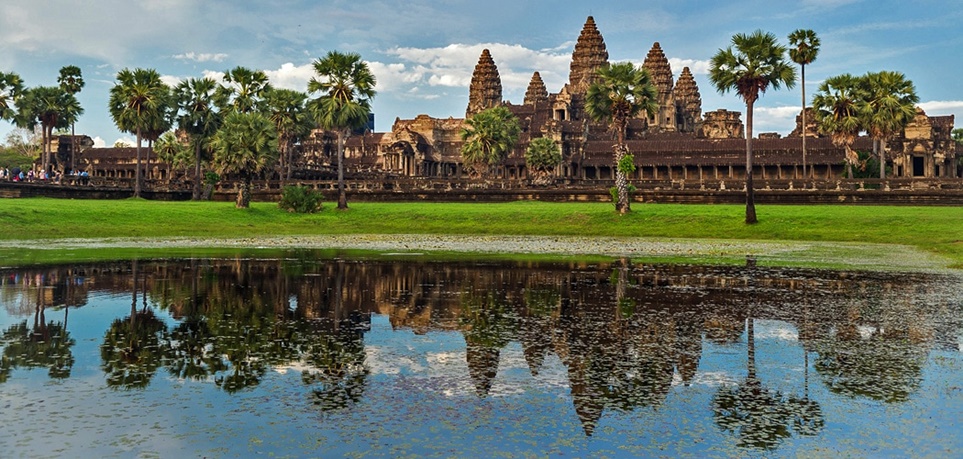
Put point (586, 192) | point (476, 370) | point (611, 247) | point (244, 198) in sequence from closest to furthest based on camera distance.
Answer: point (476, 370) < point (611, 247) < point (244, 198) < point (586, 192)

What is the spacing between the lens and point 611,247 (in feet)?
117

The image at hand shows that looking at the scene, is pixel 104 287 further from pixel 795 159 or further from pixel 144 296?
pixel 795 159

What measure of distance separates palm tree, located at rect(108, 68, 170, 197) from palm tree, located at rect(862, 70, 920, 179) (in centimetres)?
5859

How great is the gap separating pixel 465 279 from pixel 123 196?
186 feet

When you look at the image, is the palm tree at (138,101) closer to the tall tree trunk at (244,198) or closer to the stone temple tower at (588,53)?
the tall tree trunk at (244,198)

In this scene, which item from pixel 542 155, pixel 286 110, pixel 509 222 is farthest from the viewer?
pixel 542 155

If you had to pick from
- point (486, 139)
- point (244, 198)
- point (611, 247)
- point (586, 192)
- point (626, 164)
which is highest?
point (486, 139)

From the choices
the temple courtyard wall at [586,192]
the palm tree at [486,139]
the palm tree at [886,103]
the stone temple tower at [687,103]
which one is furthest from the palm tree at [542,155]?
the stone temple tower at [687,103]

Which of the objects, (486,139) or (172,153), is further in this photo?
(172,153)

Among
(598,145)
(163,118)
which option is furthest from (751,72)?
(598,145)

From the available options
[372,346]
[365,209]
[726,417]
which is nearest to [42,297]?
[372,346]

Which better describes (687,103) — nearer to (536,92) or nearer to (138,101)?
(536,92)

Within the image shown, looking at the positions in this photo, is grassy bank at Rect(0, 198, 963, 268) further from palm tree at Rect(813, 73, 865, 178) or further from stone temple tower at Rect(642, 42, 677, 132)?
stone temple tower at Rect(642, 42, 677, 132)

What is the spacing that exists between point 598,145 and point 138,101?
6265 centimetres
